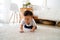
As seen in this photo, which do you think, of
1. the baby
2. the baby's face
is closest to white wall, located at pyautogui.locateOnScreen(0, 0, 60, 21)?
the baby

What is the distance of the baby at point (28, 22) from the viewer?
6.26 ft

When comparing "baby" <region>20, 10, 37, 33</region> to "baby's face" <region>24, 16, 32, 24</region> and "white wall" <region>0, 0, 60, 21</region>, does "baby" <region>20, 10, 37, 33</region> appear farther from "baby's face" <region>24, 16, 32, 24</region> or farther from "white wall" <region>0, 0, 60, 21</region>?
"white wall" <region>0, 0, 60, 21</region>

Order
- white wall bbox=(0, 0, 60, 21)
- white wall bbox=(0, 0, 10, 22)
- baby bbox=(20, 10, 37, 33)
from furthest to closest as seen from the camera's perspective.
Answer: white wall bbox=(0, 0, 10, 22) < white wall bbox=(0, 0, 60, 21) < baby bbox=(20, 10, 37, 33)

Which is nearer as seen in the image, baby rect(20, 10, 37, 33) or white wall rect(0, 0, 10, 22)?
baby rect(20, 10, 37, 33)

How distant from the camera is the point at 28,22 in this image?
2045 mm

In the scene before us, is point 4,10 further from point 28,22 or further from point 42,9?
point 28,22

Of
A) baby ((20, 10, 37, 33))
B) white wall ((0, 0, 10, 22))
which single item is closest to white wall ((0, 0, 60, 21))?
white wall ((0, 0, 10, 22))

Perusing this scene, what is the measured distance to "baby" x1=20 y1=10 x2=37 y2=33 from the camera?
191 cm

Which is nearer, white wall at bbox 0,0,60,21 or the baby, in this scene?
the baby

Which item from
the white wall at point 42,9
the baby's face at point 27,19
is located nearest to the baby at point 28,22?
the baby's face at point 27,19

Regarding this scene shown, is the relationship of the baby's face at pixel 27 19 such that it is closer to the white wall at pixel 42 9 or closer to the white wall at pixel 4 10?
the white wall at pixel 42 9

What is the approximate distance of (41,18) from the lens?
333 cm

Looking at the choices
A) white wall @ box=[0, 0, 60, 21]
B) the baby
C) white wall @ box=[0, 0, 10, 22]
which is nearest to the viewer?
the baby

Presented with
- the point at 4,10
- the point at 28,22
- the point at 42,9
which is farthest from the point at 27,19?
the point at 4,10
